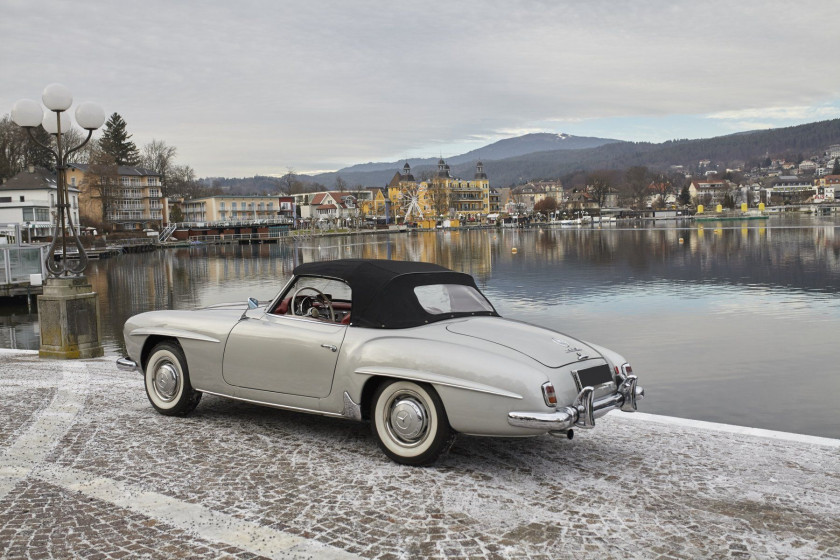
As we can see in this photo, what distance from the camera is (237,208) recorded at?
183 m

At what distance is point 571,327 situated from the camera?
72.5ft

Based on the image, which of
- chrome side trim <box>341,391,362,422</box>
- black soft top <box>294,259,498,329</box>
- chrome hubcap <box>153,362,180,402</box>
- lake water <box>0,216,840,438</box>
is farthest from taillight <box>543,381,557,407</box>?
lake water <box>0,216,840,438</box>

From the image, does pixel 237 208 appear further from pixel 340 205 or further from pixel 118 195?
pixel 118 195

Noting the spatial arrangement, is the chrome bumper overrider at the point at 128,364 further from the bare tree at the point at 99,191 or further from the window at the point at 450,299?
the bare tree at the point at 99,191

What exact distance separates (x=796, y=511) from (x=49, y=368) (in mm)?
10122

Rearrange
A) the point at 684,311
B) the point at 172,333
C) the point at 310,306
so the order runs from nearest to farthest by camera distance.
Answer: the point at 310,306 → the point at 172,333 → the point at 684,311

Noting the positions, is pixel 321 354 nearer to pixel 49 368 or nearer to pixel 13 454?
pixel 13 454

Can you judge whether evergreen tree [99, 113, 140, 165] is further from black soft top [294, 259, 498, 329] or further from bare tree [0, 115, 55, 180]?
black soft top [294, 259, 498, 329]

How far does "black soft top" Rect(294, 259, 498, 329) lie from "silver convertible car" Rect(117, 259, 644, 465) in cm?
1

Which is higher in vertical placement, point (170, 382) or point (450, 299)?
point (450, 299)

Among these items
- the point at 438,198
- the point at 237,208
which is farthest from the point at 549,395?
the point at 438,198

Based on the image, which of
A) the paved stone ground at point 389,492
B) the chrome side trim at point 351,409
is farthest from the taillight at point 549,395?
the chrome side trim at point 351,409

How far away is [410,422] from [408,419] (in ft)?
0.09

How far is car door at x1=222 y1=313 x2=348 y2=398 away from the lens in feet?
21.0
